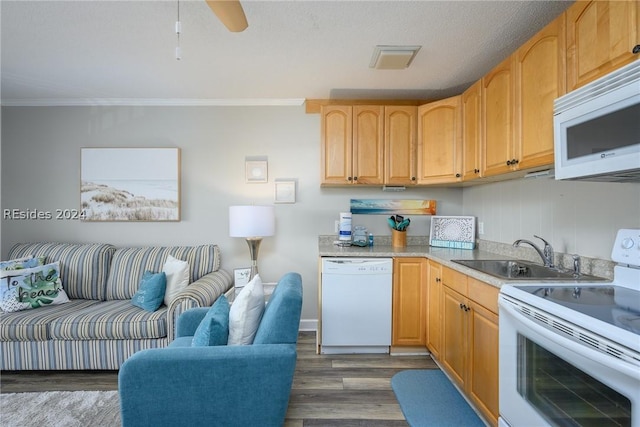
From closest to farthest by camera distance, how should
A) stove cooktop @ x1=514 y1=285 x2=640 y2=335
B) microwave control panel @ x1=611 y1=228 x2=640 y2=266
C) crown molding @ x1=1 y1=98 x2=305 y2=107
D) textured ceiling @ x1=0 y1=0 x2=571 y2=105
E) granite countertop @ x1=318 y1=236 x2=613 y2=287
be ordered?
stove cooktop @ x1=514 y1=285 x2=640 y2=335 < microwave control panel @ x1=611 y1=228 x2=640 y2=266 < textured ceiling @ x1=0 y1=0 x2=571 y2=105 < granite countertop @ x1=318 y1=236 x2=613 y2=287 < crown molding @ x1=1 y1=98 x2=305 y2=107

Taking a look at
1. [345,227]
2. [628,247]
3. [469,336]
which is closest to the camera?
[628,247]

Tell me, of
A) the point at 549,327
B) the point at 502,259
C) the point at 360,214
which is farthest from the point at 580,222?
the point at 360,214

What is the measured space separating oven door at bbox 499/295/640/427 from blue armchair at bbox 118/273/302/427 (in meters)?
1.00

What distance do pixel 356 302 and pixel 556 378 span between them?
154 cm

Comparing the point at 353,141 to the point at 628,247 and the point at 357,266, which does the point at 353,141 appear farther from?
the point at 628,247

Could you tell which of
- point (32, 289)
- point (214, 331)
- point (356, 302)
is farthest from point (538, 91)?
point (32, 289)

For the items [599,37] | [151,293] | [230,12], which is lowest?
[151,293]

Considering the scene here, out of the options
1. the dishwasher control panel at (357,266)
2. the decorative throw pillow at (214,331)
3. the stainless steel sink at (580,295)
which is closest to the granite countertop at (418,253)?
the dishwasher control panel at (357,266)

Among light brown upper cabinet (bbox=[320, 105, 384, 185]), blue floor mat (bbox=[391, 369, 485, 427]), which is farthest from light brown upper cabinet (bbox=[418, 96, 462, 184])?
blue floor mat (bbox=[391, 369, 485, 427])

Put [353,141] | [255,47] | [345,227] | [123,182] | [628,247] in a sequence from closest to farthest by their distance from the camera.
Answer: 1. [628,247]
2. [255,47]
3. [353,141]
4. [345,227]
5. [123,182]

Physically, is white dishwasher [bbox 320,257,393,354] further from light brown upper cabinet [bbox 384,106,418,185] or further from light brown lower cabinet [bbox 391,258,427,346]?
light brown upper cabinet [bbox 384,106,418,185]

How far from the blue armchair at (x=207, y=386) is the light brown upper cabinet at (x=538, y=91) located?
5.56 ft

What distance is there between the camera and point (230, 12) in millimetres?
1313

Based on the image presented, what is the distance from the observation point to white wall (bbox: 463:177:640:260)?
1544mm
